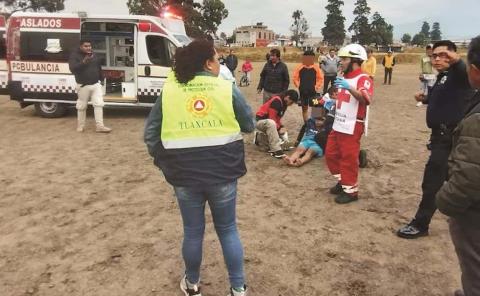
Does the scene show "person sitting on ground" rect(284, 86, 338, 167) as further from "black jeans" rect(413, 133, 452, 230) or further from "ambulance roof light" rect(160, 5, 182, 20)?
"ambulance roof light" rect(160, 5, 182, 20)

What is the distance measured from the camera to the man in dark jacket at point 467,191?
2.25 meters

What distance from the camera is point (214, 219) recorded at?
118 inches

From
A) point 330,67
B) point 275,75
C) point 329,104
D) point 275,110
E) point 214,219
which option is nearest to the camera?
point 214,219

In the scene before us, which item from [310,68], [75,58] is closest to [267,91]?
[310,68]

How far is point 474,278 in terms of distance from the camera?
252 cm

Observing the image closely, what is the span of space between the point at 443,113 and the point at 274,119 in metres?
3.87

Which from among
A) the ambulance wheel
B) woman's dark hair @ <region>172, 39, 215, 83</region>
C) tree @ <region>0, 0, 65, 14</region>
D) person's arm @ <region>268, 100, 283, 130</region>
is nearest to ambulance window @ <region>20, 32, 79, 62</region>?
the ambulance wheel

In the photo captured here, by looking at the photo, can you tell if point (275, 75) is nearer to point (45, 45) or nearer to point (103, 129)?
point (103, 129)

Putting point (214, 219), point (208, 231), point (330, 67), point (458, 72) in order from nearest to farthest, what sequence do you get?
point (214, 219)
point (458, 72)
point (208, 231)
point (330, 67)

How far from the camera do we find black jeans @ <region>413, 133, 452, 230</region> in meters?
3.97

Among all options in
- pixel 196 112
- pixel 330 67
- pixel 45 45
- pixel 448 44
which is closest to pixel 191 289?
pixel 196 112

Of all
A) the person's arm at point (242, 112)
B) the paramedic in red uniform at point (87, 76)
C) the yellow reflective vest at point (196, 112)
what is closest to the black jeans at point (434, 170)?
the person's arm at point (242, 112)

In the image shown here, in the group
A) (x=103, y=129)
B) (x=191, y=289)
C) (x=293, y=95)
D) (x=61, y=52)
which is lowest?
(x=191, y=289)

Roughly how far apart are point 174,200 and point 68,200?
4.21 feet
